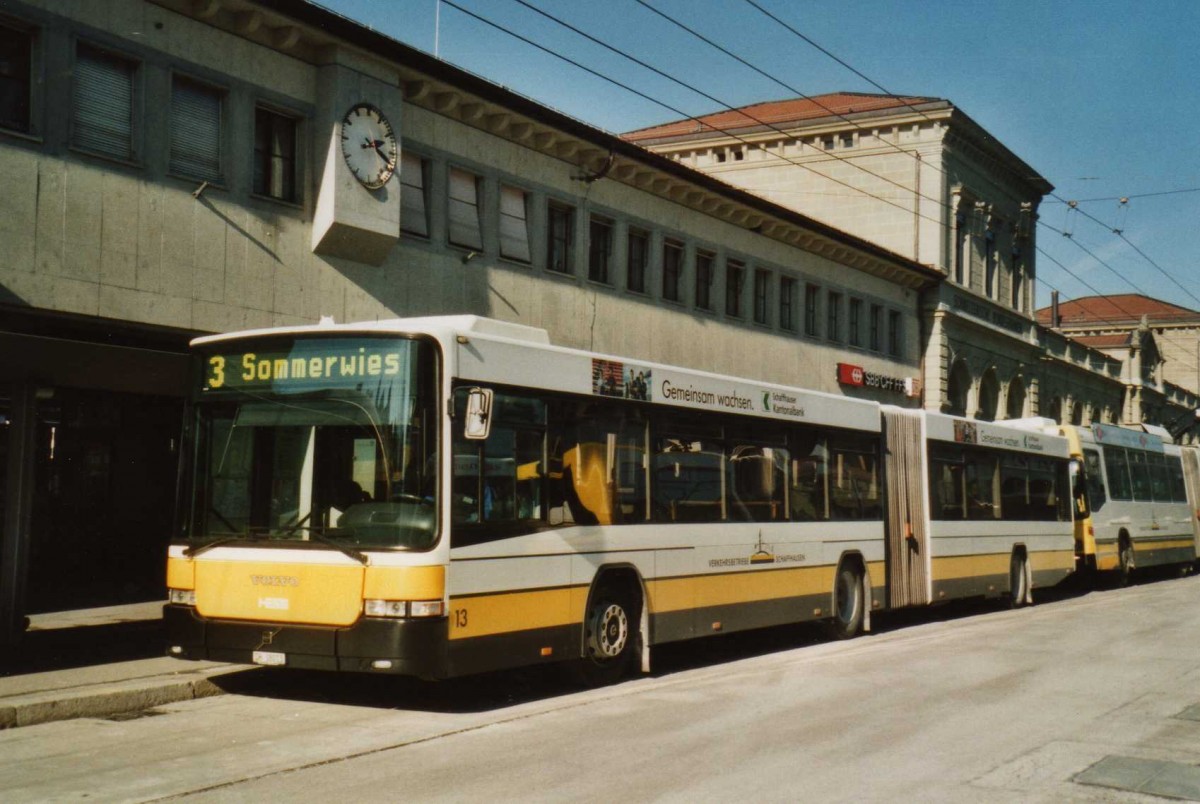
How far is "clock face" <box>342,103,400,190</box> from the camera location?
1889 centimetres

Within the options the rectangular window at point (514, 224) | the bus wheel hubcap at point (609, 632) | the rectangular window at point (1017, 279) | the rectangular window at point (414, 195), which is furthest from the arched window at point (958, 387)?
the bus wheel hubcap at point (609, 632)

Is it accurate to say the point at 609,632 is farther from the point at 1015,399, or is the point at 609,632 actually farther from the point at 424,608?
the point at 1015,399

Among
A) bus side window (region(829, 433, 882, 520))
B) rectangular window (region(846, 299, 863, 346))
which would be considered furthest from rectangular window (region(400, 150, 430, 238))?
rectangular window (region(846, 299, 863, 346))

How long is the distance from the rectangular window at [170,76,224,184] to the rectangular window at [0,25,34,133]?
6.81 feet

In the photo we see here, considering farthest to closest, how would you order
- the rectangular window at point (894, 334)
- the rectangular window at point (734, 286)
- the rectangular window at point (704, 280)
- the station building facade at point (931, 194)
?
the station building facade at point (931, 194)
the rectangular window at point (894, 334)
the rectangular window at point (734, 286)
the rectangular window at point (704, 280)

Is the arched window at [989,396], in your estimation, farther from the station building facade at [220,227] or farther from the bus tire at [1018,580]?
the bus tire at [1018,580]

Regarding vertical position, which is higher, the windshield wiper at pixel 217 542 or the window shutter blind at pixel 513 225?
the window shutter blind at pixel 513 225

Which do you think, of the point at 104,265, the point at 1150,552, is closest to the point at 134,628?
the point at 104,265

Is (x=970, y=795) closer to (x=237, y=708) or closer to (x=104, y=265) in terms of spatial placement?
(x=237, y=708)

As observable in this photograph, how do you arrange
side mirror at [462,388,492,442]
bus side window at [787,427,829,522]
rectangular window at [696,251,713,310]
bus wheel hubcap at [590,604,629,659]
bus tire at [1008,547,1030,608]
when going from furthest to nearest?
rectangular window at [696,251,713,310] → bus tire at [1008,547,1030,608] → bus side window at [787,427,829,522] → bus wheel hubcap at [590,604,629,659] → side mirror at [462,388,492,442]

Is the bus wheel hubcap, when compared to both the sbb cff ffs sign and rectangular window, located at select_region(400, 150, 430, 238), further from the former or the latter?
the sbb cff ffs sign

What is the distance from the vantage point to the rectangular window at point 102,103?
15289 mm

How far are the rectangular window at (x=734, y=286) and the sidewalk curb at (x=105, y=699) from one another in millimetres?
20892

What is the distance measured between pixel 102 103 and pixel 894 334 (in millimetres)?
29351
